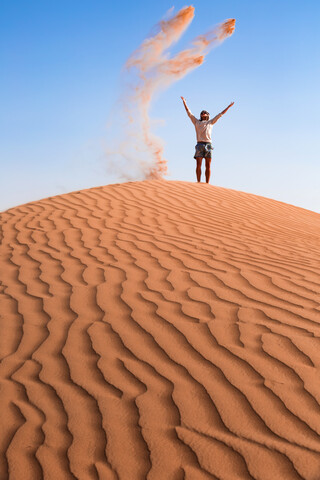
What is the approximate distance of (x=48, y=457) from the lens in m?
2.51

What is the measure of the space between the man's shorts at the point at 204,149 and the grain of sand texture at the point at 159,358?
192 inches

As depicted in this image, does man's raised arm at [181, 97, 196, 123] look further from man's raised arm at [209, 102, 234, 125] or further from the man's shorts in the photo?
the man's shorts

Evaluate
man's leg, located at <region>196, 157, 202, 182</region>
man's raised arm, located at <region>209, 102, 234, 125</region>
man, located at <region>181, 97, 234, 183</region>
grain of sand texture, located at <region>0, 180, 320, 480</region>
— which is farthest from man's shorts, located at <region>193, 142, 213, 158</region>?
grain of sand texture, located at <region>0, 180, 320, 480</region>

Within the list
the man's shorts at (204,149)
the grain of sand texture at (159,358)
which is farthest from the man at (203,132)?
the grain of sand texture at (159,358)

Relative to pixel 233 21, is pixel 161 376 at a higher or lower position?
lower

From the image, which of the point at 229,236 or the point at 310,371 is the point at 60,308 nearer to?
the point at 310,371

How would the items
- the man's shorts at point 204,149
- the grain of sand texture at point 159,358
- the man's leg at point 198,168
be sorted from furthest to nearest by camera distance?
the man's leg at point 198,168, the man's shorts at point 204,149, the grain of sand texture at point 159,358

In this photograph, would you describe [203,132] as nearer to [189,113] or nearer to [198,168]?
[189,113]

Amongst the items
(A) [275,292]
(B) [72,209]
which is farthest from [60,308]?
(B) [72,209]

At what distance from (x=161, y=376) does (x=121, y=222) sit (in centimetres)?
459

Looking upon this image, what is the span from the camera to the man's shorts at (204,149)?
36.9 feet

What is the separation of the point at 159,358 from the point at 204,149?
838 centimetres

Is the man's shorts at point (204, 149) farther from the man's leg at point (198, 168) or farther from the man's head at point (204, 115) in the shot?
the man's head at point (204, 115)

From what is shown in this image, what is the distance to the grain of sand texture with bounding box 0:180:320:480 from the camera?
2492 millimetres
